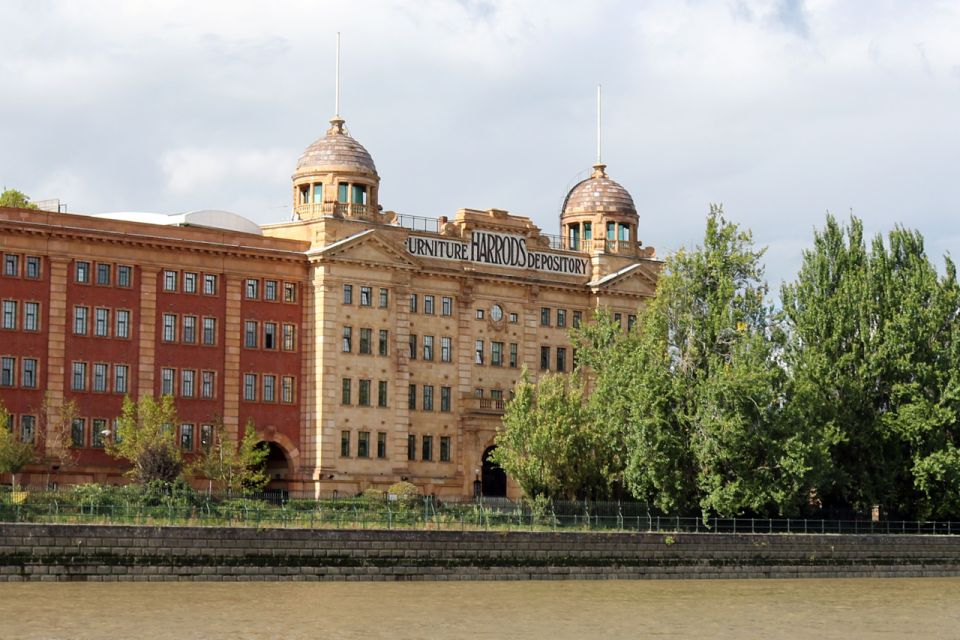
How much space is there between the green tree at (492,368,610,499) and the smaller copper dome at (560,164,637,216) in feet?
81.4

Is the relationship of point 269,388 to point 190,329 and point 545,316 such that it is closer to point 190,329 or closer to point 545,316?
point 190,329

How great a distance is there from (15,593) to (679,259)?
39089 mm

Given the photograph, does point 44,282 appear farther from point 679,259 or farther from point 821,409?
point 821,409

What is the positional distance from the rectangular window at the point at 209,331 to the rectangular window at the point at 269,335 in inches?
120

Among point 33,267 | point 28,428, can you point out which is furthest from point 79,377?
point 33,267

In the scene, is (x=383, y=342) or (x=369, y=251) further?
(x=383, y=342)

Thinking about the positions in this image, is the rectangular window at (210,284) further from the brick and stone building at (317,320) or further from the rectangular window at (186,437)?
the rectangular window at (186,437)

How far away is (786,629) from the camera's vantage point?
63.2 m

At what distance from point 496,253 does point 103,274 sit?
79.4 feet

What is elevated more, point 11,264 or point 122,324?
point 11,264

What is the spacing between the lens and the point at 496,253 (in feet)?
360

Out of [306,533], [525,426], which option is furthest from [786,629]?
[525,426]

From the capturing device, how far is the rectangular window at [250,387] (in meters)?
100

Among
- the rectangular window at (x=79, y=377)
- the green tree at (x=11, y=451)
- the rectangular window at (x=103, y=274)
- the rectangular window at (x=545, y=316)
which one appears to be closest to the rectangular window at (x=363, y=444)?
the rectangular window at (x=545, y=316)
